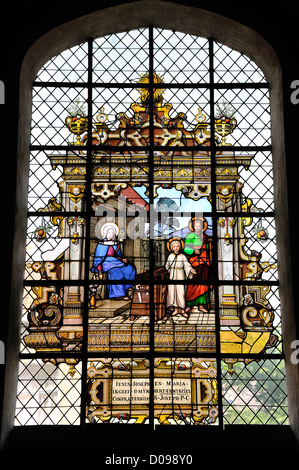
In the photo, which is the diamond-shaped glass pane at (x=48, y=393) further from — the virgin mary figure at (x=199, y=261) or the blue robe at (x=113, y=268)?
the virgin mary figure at (x=199, y=261)

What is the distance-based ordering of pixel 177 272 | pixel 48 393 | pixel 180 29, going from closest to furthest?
pixel 48 393, pixel 177 272, pixel 180 29

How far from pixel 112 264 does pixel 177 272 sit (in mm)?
704

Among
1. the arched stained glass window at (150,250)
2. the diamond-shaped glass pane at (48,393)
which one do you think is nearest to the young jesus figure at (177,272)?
the arched stained glass window at (150,250)

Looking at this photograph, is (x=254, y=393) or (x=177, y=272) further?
(x=177, y=272)

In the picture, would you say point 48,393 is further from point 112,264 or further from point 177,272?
point 177,272

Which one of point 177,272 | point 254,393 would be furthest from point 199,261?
point 254,393

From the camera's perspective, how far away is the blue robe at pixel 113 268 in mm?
6859

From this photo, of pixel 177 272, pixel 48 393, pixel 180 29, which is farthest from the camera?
pixel 180 29

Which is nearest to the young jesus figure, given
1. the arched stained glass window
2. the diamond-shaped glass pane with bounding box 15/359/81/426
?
the arched stained glass window

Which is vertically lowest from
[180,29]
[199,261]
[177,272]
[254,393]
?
[254,393]

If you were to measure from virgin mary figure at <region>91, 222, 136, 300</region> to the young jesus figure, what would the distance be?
1.36ft

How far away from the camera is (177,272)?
22.7 ft

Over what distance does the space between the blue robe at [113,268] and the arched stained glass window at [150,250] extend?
2 cm

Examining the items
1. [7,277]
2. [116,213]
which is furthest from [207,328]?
[7,277]
